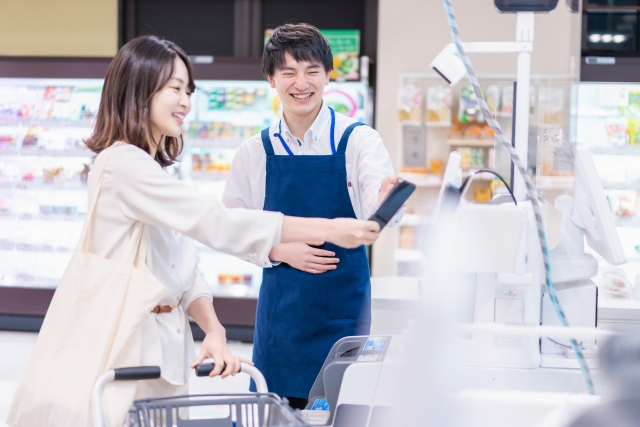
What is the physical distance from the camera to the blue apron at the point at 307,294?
2.18 metres

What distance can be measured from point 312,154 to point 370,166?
250 millimetres

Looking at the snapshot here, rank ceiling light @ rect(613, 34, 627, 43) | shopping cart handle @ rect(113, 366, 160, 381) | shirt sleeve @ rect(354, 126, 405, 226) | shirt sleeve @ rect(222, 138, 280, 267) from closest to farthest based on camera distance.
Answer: shopping cart handle @ rect(113, 366, 160, 381), shirt sleeve @ rect(354, 126, 405, 226), shirt sleeve @ rect(222, 138, 280, 267), ceiling light @ rect(613, 34, 627, 43)

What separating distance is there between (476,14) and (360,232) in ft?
14.3

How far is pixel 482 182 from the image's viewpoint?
5121 mm

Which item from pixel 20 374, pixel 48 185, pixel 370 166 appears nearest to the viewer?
pixel 370 166

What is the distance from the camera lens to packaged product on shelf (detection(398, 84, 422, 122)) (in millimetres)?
5035

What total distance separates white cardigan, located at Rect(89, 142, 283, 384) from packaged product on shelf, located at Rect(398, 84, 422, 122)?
12.2ft

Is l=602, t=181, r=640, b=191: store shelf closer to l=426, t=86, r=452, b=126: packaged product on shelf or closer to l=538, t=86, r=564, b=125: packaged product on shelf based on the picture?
l=426, t=86, r=452, b=126: packaged product on shelf

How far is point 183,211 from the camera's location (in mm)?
1381

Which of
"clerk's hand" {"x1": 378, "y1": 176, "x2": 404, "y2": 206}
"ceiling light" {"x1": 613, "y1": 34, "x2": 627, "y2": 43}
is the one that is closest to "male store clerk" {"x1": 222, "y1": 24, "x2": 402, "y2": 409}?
"clerk's hand" {"x1": 378, "y1": 176, "x2": 404, "y2": 206}

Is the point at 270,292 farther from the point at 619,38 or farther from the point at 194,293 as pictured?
the point at 619,38

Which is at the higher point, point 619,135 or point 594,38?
point 594,38

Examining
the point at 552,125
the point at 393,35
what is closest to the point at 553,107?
the point at 552,125

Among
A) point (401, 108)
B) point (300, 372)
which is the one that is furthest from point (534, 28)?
point (401, 108)
